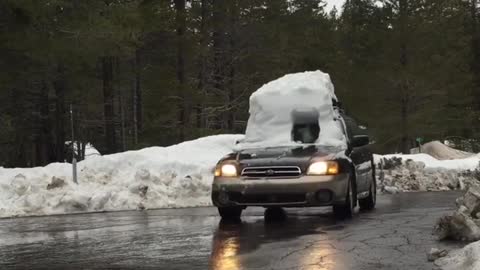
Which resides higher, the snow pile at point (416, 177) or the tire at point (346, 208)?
the tire at point (346, 208)

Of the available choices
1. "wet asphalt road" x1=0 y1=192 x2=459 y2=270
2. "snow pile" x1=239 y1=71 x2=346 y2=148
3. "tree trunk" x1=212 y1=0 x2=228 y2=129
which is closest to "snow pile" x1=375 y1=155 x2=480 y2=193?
"wet asphalt road" x1=0 y1=192 x2=459 y2=270

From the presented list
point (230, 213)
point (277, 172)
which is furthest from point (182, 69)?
point (277, 172)

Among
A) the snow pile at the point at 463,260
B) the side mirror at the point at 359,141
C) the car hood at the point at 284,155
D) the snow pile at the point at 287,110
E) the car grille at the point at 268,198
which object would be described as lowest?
the snow pile at the point at 463,260

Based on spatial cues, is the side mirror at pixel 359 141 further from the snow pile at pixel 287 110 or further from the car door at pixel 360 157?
the snow pile at pixel 287 110

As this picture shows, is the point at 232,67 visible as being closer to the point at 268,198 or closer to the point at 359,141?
the point at 359,141

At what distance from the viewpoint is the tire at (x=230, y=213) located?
10469 millimetres

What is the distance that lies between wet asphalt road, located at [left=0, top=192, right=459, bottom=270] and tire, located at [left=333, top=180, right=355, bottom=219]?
198 mm

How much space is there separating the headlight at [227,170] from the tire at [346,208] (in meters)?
1.57

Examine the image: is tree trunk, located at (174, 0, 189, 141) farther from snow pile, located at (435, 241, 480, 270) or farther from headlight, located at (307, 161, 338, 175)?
snow pile, located at (435, 241, 480, 270)

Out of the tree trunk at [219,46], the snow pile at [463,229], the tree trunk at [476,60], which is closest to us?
the snow pile at [463,229]

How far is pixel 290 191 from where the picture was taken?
9.48m

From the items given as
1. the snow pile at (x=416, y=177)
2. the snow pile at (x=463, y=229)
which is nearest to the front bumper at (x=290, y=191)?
the snow pile at (x=463, y=229)

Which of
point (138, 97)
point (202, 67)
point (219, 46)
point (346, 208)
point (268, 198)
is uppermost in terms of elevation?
point (219, 46)

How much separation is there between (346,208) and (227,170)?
72.6 inches
